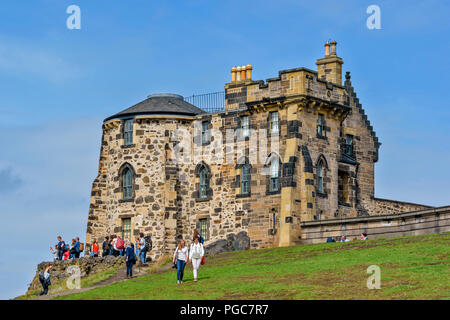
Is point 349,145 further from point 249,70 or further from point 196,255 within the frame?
point 196,255

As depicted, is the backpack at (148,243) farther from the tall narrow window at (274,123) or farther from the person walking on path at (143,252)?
the tall narrow window at (274,123)

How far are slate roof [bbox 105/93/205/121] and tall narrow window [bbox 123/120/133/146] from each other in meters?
0.45

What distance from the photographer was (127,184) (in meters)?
56.1

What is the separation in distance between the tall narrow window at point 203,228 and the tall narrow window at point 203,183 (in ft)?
4.35

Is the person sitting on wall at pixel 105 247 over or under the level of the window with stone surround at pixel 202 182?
under

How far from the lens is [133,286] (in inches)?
1471

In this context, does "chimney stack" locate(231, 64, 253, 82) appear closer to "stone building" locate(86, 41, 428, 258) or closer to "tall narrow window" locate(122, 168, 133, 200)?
"stone building" locate(86, 41, 428, 258)

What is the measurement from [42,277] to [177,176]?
1401 cm

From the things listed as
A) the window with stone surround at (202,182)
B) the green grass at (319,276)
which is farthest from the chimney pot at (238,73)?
the green grass at (319,276)

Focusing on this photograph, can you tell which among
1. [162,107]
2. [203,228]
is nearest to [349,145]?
[203,228]

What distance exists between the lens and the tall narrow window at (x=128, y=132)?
56.3 meters
